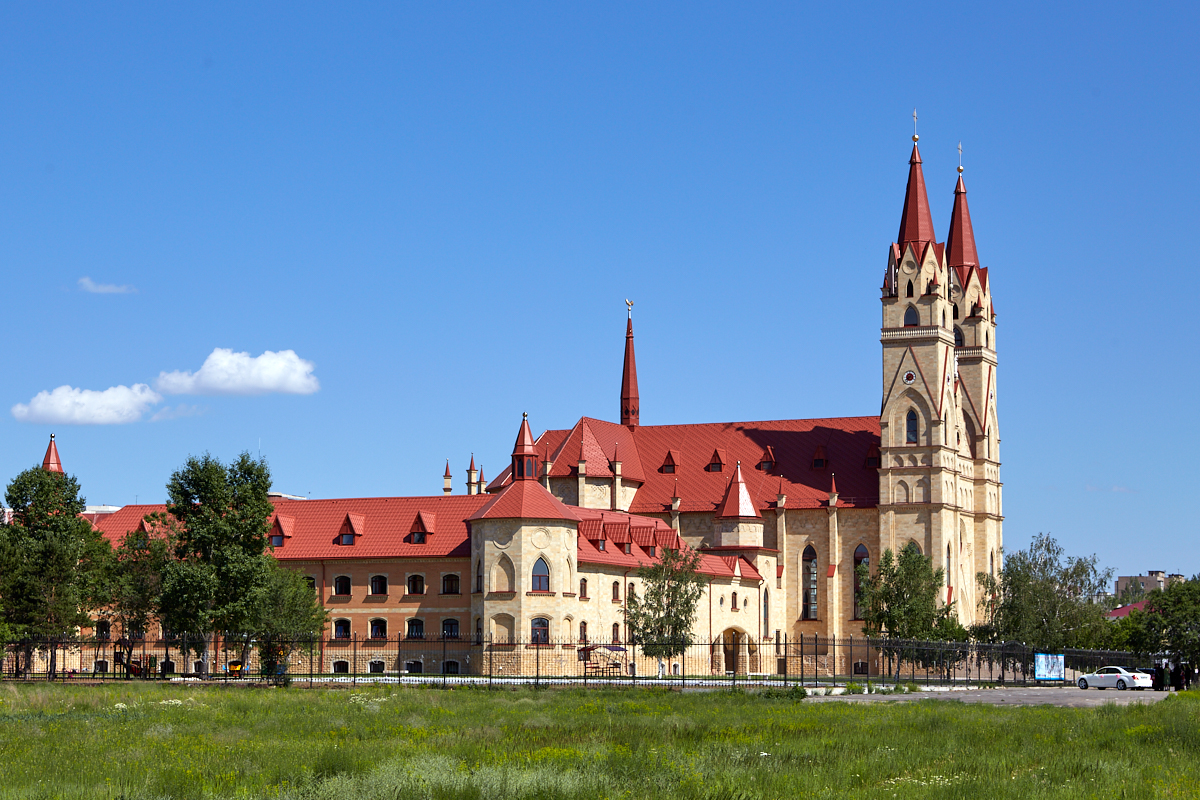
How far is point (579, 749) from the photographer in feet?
88.5

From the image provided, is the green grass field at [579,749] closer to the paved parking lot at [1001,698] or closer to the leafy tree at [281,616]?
the paved parking lot at [1001,698]

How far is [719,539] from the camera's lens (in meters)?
91.4

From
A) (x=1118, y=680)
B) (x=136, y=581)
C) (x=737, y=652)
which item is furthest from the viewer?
(x=737, y=652)

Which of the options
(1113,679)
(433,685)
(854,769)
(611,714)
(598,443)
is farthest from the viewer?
(598,443)

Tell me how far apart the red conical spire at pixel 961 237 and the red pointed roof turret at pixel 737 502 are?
23041 mm

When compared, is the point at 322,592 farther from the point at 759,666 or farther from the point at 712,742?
the point at 712,742

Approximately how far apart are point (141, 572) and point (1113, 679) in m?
49.3

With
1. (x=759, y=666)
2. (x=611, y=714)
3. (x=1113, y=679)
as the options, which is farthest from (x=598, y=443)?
(x=611, y=714)

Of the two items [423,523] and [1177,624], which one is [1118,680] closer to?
[1177,624]

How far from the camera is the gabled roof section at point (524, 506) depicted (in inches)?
2977

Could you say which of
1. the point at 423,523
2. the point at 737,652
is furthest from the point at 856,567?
the point at 423,523

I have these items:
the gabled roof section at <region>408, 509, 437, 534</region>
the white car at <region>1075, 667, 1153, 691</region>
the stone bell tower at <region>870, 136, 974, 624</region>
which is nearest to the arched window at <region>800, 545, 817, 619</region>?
the stone bell tower at <region>870, 136, 974, 624</region>

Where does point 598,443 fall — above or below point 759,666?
above

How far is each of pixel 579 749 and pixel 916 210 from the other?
72.4 metres
